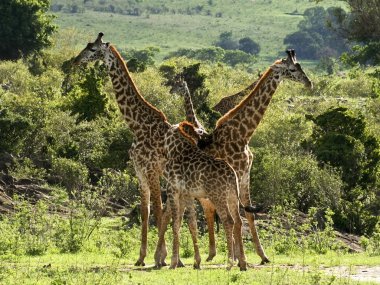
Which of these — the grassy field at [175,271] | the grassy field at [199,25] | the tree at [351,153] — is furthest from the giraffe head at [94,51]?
the grassy field at [199,25]

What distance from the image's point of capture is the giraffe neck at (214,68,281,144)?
636 inches

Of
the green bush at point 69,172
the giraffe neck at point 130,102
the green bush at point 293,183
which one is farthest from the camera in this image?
the green bush at point 69,172

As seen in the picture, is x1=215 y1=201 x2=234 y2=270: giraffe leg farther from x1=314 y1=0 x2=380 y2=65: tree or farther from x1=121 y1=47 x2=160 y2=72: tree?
x1=121 y1=47 x2=160 y2=72: tree

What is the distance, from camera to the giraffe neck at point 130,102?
16672 millimetres

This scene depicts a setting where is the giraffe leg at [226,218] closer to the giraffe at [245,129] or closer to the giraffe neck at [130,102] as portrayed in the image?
the giraffe at [245,129]

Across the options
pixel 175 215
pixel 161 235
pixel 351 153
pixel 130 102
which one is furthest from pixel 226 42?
pixel 175 215

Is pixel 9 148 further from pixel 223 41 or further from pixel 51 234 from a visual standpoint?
pixel 223 41

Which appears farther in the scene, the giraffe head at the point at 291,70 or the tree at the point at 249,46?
the tree at the point at 249,46

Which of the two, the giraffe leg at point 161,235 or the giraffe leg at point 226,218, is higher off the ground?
the giraffe leg at point 226,218

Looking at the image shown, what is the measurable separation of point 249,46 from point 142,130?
414 feet

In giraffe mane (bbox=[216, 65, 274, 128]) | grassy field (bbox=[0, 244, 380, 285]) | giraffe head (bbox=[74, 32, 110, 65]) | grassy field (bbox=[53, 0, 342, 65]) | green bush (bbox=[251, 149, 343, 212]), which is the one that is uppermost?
giraffe head (bbox=[74, 32, 110, 65])

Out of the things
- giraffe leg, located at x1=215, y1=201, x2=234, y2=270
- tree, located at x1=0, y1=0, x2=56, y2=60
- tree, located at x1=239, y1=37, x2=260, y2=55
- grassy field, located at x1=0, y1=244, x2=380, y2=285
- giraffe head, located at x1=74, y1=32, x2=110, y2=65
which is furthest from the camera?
tree, located at x1=239, y1=37, x2=260, y2=55

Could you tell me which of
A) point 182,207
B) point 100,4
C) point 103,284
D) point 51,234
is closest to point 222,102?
point 51,234

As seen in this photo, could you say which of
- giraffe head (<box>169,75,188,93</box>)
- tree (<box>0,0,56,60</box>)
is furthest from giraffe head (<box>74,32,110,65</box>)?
tree (<box>0,0,56,60</box>)
